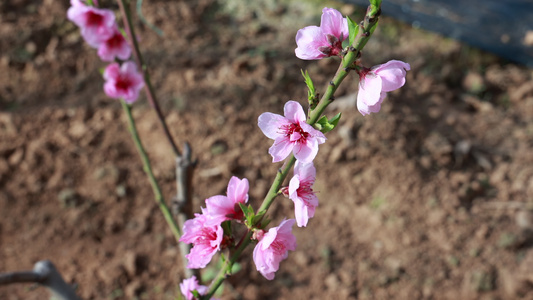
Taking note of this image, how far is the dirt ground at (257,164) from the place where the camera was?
228 centimetres

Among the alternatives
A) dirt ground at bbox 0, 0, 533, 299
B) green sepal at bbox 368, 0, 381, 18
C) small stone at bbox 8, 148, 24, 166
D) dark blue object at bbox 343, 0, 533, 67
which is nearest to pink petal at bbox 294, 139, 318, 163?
green sepal at bbox 368, 0, 381, 18

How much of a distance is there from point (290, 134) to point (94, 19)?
1000 mm

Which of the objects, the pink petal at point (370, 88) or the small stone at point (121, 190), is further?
the small stone at point (121, 190)

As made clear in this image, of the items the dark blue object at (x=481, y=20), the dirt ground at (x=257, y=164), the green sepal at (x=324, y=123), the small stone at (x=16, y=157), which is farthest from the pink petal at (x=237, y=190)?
the dark blue object at (x=481, y=20)

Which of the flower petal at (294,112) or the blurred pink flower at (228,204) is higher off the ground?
the flower petal at (294,112)

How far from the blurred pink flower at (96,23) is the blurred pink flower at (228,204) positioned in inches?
33.2

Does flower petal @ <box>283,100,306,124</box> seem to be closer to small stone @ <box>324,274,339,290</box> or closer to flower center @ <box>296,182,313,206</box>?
flower center @ <box>296,182,313,206</box>

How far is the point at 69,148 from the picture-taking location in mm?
2627

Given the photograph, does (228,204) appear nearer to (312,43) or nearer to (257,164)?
(312,43)

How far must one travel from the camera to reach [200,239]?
1046 mm

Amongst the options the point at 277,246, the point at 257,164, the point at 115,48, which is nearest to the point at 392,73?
the point at 277,246

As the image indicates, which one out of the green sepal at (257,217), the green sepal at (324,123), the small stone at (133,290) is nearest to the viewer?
the green sepal at (324,123)

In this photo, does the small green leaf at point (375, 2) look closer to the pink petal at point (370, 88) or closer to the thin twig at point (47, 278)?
the pink petal at point (370, 88)

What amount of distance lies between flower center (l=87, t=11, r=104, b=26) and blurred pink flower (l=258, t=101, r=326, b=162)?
0.94m
